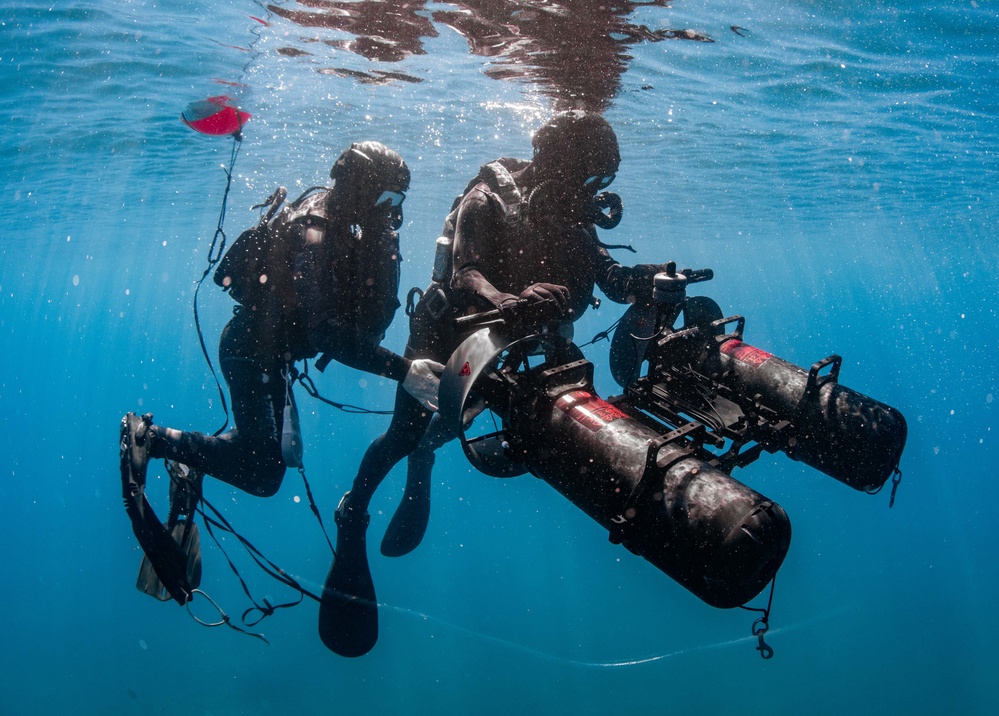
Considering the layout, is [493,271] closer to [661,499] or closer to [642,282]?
[642,282]

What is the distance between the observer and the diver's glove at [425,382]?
3.15 meters

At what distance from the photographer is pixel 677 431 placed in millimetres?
2232

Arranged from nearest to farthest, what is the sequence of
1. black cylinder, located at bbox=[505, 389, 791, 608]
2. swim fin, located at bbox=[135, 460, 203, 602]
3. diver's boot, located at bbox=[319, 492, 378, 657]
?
black cylinder, located at bbox=[505, 389, 791, 608]
swim fin, located at bbox=[135, 460, 203, 602]
diver's boot, located at bbox=[319, 492, 378, 657]

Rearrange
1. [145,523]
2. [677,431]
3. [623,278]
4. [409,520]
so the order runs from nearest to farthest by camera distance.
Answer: [677,431] → [145,523] → [623,278] → [409,520]

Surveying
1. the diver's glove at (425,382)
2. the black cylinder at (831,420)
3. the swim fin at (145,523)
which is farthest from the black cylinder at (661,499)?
the swim fin at (145,523)

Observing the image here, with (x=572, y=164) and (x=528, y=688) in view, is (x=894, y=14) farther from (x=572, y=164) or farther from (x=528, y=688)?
(x=528, y=688)

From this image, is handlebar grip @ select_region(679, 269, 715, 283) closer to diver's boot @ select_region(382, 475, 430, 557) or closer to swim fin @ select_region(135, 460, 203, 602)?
diver's boot @ select_region(382, 475, 430, 557)

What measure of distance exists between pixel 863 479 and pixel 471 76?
9003mm

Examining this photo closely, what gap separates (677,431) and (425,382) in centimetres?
155

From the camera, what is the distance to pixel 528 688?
1171 centimetres

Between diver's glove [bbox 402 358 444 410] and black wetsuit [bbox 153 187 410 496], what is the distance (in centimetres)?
126

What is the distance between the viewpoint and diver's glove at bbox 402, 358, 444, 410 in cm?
315

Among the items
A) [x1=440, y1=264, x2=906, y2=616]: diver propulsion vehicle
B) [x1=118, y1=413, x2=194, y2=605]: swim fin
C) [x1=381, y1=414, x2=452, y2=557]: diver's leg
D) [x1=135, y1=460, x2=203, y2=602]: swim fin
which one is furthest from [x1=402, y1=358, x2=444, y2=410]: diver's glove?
[x1=381, y1=414, x2=452, y2=557]: diver's leg

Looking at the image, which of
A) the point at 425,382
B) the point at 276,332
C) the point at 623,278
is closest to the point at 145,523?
the point at 276,332
